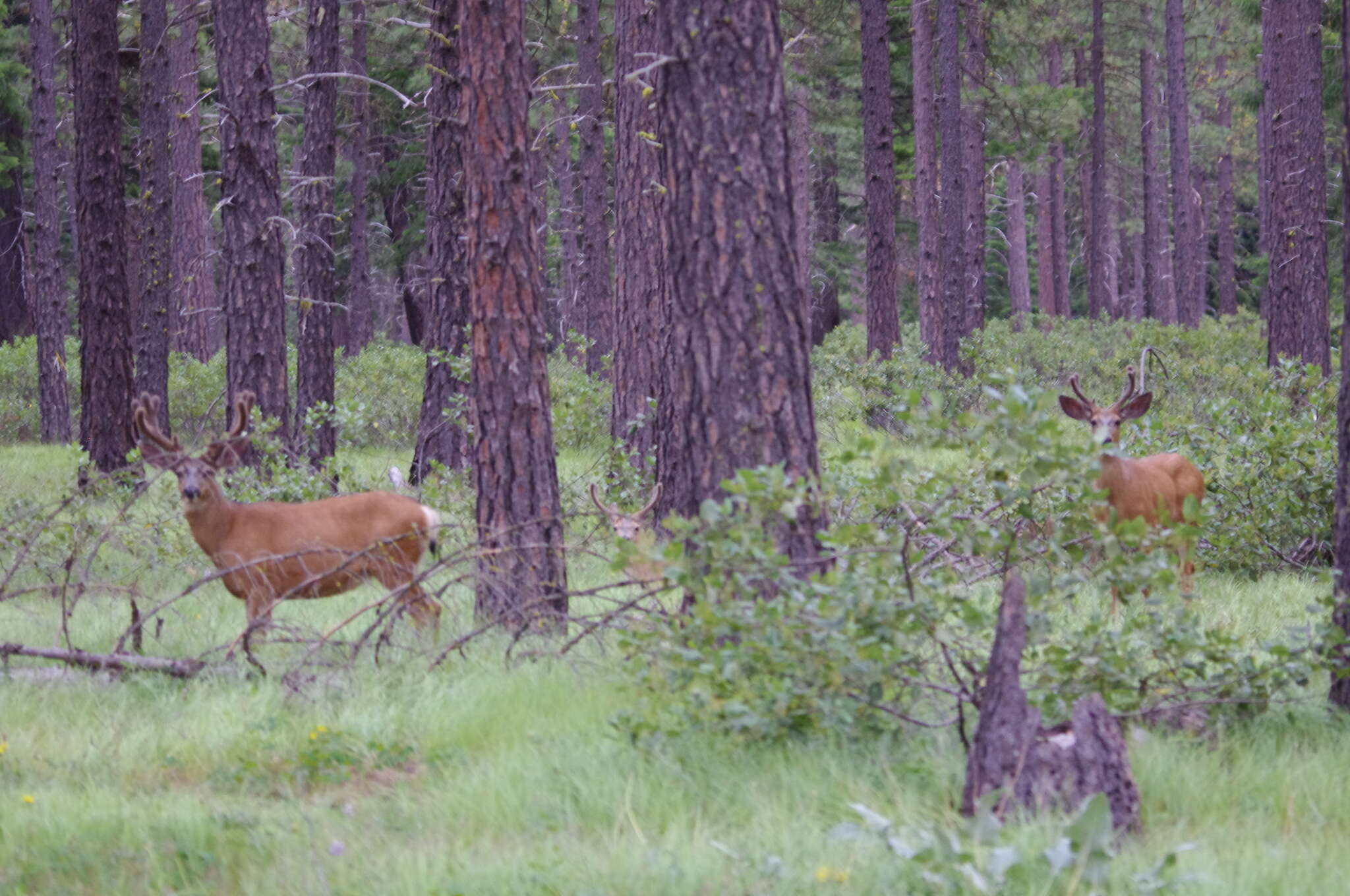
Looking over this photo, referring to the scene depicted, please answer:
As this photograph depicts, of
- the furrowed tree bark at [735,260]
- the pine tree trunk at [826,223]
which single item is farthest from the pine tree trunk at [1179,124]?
the furrowed tree bark at [735,260]

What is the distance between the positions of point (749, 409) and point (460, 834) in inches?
87.5

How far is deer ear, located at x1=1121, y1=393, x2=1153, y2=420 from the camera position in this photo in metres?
9.73

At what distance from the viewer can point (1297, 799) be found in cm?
455

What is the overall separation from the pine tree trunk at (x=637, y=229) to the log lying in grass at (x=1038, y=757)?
7.36 meters

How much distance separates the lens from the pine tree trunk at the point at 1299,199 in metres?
17.3

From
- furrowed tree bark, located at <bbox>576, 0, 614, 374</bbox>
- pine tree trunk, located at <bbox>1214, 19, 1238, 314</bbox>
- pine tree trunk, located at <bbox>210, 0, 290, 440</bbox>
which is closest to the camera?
pine tree trunk, located at <bbox>210, 0, 290, 440</bbox>

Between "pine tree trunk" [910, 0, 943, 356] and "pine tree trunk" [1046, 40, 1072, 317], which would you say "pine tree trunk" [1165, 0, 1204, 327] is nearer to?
"pine tree trunk" [1046, 40, 1072, 317]

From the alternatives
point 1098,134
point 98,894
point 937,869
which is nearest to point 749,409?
point 937,869

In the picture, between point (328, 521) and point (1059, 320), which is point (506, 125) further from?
point (1059, 320)

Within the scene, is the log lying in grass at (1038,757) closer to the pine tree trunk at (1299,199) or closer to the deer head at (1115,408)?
the deer head at (1115,408)

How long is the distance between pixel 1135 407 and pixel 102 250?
32.1 feet

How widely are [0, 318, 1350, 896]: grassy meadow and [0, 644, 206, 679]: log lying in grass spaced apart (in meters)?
0.06

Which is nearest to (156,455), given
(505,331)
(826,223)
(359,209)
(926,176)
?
(505,331)

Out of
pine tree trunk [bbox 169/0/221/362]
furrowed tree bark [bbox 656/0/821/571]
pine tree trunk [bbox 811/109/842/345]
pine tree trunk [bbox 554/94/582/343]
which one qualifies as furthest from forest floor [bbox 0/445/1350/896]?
pine tree trunk [bbox 811/109/842/345]
